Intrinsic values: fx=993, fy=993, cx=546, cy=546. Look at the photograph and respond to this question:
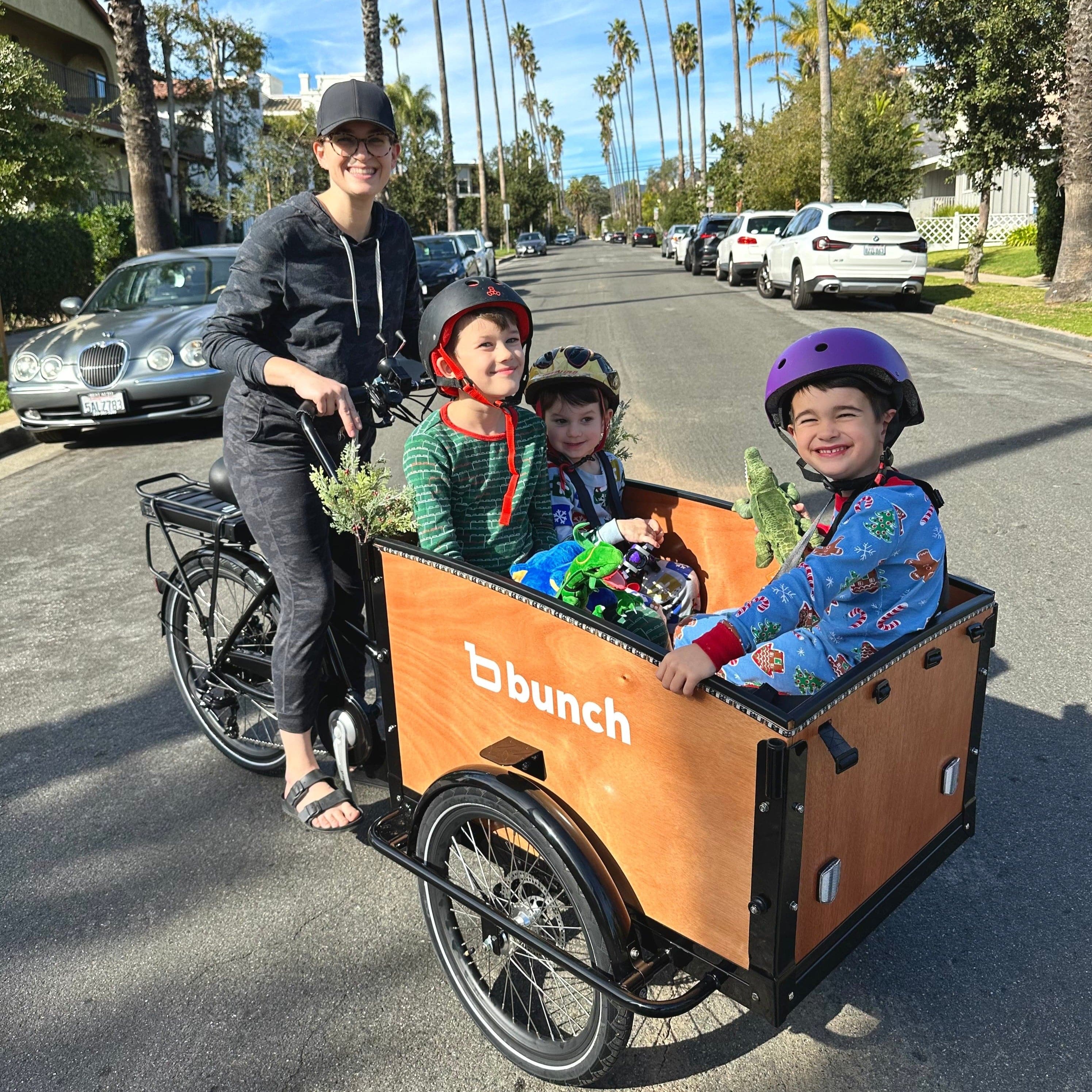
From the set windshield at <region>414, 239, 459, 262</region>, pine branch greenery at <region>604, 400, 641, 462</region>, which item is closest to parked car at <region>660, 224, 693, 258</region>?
windshield at <region>414, 239, 459, 262</region>

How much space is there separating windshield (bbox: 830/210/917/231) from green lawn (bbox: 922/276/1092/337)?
163 centimetres

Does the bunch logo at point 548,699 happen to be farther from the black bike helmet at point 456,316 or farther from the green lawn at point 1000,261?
the green lawn at point 1000,261

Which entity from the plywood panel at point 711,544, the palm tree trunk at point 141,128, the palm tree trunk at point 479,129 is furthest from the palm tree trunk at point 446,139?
the plywood panel at point 711,544

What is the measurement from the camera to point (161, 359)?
9039 mm

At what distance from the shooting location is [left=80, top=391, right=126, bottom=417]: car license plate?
8.92 m

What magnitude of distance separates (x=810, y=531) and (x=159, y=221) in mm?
15261

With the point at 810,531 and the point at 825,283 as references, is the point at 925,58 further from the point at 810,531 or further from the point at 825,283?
the point at 810,531

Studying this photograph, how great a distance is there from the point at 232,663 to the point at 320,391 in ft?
4.66

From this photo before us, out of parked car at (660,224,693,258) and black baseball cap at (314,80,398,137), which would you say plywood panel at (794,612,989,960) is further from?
parked car at (660,224,693,258)

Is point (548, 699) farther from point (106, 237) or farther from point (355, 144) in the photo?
point (106, 237)

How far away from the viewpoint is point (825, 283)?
16.1 metres

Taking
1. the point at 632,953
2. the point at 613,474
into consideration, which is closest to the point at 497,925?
the point at 632,953

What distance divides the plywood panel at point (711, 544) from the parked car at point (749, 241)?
67.1 ft

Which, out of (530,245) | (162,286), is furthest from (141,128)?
(530,245)
